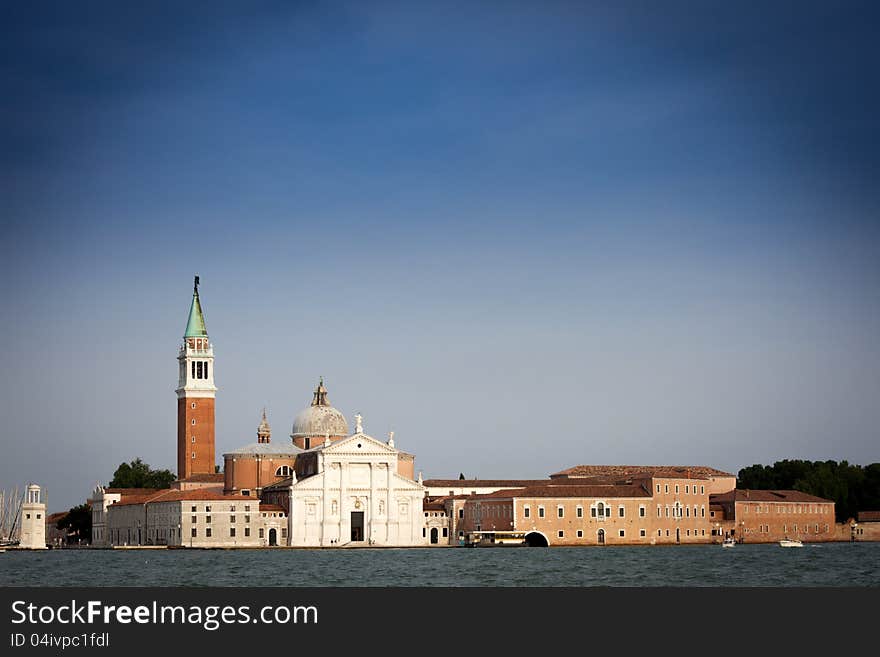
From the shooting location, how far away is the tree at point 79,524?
338 feet

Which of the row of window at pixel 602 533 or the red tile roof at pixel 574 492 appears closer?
the row of window at pixel 602 533

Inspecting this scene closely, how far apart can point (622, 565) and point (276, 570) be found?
12.4 meters

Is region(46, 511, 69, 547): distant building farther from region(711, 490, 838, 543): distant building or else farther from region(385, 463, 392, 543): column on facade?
region(711, 490, 838, 543): distant building

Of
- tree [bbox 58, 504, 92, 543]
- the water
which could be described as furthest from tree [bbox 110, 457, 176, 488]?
the water

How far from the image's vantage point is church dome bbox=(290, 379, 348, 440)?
3703 inches

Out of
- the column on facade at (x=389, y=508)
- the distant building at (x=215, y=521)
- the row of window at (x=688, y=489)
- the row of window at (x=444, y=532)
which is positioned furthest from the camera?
the row of window at (x=444, y=532)

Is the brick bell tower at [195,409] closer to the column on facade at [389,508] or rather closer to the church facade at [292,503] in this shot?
the church facade at [292,503]

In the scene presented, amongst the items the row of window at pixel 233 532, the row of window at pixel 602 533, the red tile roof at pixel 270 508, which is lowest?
the row of window at pixel 602 533

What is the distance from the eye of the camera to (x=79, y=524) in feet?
341

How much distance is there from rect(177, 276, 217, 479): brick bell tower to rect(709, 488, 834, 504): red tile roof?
1204 inches

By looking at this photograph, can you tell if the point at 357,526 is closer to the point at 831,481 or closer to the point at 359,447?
the point at 359,447

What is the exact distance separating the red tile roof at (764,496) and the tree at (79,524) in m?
40.3

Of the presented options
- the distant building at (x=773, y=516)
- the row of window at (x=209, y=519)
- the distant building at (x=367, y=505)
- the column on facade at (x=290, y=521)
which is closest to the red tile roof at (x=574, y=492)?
the distant building at (x=367, y=505)
